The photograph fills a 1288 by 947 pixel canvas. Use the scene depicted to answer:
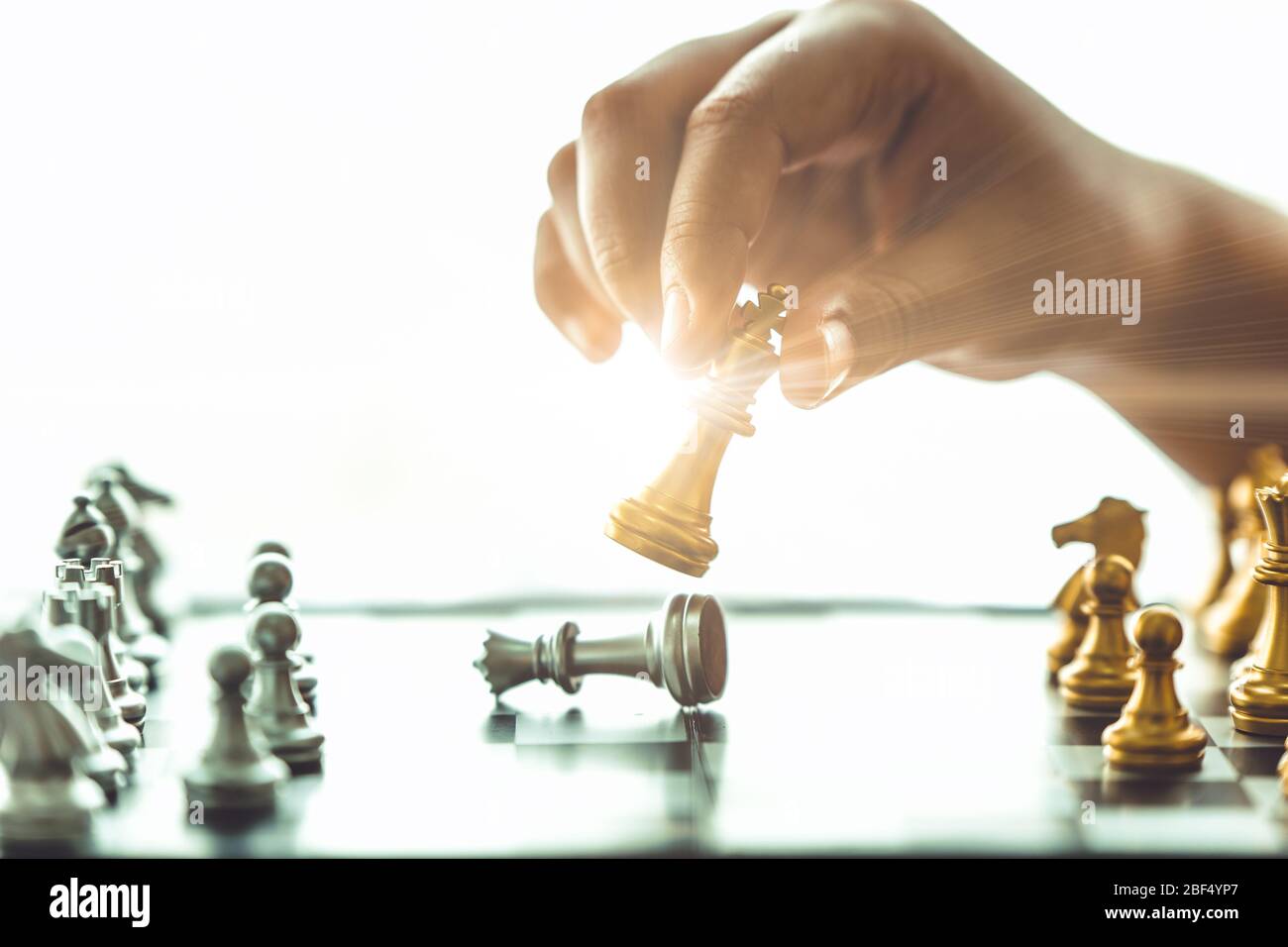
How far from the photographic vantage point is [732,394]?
3.44 feet

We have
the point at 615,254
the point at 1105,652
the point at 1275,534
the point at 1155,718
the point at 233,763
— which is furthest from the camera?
the point at 615,254

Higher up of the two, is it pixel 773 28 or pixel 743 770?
pixel 773 28

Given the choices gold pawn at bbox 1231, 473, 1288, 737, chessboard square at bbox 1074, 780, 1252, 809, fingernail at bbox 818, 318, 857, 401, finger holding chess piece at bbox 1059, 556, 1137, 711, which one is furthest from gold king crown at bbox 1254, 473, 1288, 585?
fingernail at bbox 818, 318, 857, 401

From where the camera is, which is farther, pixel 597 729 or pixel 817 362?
pixel 817 362

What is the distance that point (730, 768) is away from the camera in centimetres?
90

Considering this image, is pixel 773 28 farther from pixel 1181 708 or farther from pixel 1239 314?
pixel 1181 708

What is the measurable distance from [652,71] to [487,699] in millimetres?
657

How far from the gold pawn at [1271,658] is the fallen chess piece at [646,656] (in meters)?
0.43

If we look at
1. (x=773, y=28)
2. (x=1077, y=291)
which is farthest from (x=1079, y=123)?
(x=773, y=28)

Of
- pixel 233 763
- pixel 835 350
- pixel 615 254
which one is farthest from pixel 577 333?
pixel 233 763

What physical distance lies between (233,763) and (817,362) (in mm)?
622

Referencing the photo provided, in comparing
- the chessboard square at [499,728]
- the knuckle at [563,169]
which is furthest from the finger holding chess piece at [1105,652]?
the knuckle at [563,169]

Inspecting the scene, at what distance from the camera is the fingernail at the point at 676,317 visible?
1021 millimetres

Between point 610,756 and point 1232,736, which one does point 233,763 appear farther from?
point 1232,736
